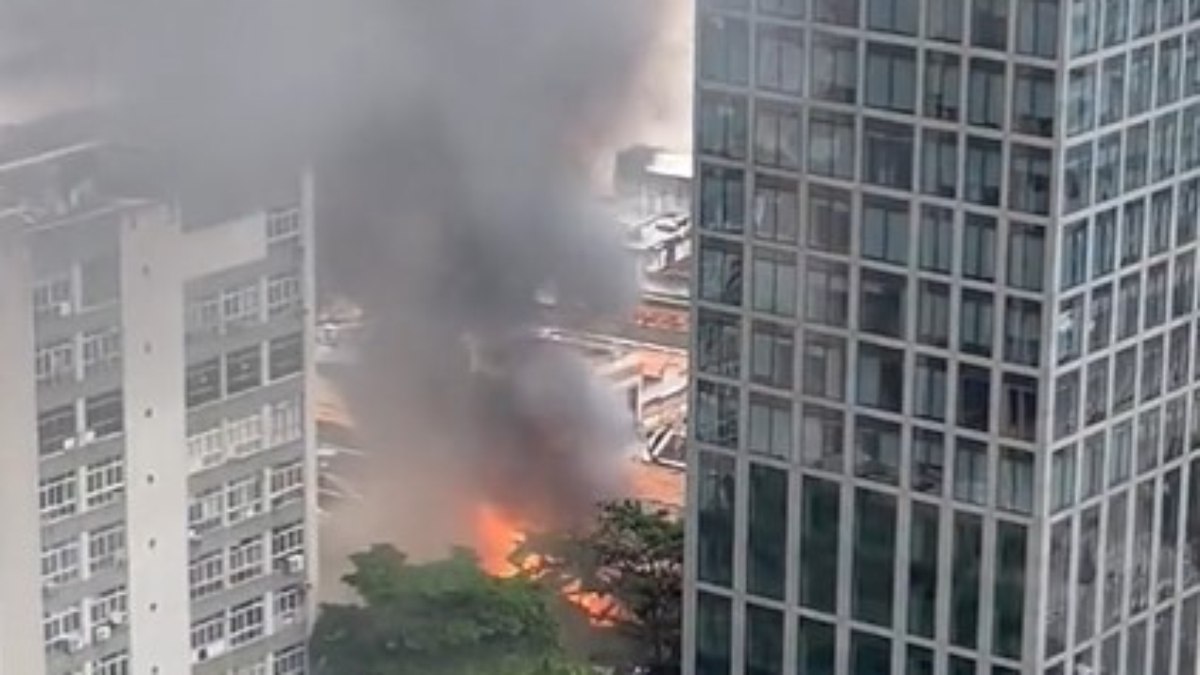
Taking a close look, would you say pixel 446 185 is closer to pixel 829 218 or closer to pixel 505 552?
pixel 505 552

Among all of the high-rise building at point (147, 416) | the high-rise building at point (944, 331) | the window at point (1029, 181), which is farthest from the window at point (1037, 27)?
the high-rise building at point (147, 416)

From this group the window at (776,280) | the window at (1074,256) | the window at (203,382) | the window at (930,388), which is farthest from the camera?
the window at (203,382)

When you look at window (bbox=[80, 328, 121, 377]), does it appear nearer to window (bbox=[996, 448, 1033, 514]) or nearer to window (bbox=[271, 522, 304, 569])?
window (bbox=[271, 522, 304, 569])

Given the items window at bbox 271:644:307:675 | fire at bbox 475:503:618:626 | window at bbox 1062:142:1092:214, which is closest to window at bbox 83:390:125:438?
window at bbox 271:644:307:675

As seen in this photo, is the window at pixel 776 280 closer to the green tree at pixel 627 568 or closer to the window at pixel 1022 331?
the window at pixel 1022 331

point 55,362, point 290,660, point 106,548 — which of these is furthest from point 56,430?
point 290,660

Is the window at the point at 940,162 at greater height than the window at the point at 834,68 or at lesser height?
lesser
